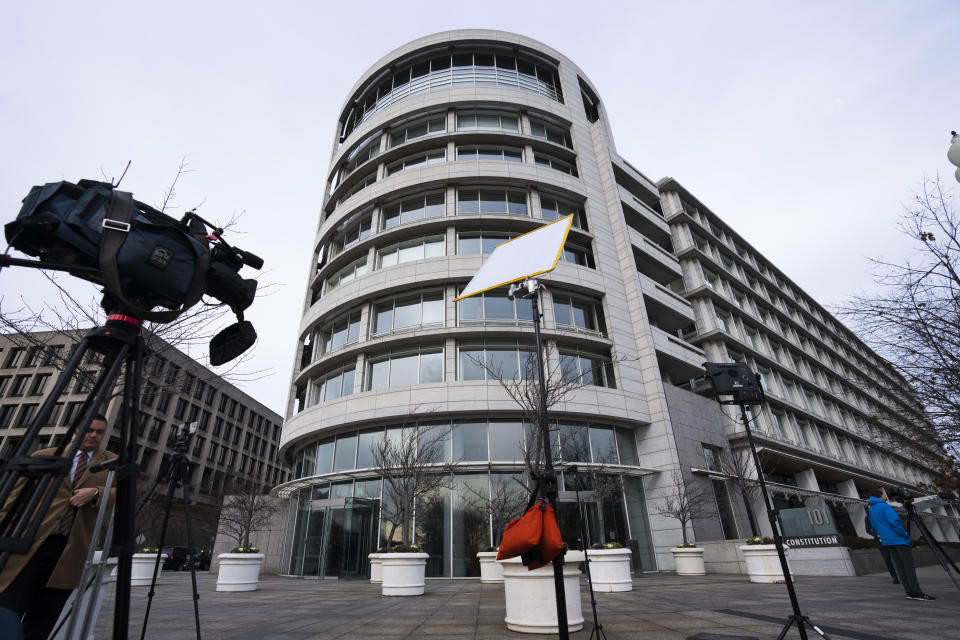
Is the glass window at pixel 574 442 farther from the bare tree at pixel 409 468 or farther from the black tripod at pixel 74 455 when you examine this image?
the black tripod at pixel 74 455

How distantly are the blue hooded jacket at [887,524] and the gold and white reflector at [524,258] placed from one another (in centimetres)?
871

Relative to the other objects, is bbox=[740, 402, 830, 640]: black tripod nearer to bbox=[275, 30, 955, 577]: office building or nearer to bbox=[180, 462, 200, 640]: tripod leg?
bbox=[180, 462, 200, 640]: tripod leg

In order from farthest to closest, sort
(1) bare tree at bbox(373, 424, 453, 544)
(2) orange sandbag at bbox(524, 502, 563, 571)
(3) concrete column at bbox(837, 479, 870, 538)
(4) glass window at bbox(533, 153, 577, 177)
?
1. (3) concrete column at bbox(837, 479, 870, 538)
2. (4) glass window at bbox(533, 153, 577, 177)
3. (1) bare tree at bbox(373, 424, 453, 544)
4. (2) orange sandbag at bbox(524, 502, 563, 571)

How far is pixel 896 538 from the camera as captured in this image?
7.97 metres

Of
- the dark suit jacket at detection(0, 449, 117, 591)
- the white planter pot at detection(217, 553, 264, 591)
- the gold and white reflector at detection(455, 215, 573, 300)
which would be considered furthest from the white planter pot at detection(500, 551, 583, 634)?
the white planter pot at detection(217, 553, 264, 591)

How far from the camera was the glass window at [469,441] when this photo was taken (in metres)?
17.9

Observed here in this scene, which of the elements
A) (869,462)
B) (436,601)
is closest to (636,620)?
(436,601)

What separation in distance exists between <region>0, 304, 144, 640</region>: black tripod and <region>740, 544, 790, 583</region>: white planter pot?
14820 mm

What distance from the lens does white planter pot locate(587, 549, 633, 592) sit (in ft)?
35.4

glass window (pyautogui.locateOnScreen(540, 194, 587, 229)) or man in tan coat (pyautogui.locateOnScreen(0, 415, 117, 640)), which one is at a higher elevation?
glass window (pyautogui.locateOnScreen(540, 194, 587, 229))

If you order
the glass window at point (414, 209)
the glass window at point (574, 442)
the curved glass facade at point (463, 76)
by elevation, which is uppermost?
the curved glass facade at point (463, 76)

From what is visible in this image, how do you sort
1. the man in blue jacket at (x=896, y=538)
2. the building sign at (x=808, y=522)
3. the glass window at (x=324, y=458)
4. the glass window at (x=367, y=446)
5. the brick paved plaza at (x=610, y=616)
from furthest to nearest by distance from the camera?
the glass window at (x=324, y=458) → the glass window at (x=367, y=446) → the building sign at (x=808, y=522) → the man in blue jacket at (x=896, y=538) → the brick paved plaza at (x=610, y=616)

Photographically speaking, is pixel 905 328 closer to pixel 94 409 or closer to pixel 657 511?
pixel 657 511

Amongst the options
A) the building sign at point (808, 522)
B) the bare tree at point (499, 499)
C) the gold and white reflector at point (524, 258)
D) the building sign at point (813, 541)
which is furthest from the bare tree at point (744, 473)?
the gold and white reflector at point (524, 258)
